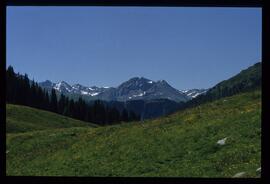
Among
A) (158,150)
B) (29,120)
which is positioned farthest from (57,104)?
(158,150)

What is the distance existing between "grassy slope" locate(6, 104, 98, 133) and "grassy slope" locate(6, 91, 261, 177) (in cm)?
3776

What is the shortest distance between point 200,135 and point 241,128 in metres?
1.82

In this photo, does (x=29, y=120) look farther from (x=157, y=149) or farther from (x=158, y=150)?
(x=158, y=150)

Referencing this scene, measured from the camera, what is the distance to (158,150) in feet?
76.6

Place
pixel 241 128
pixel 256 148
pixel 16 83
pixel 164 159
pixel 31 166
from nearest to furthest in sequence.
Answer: pixel 256 148, pixel 164 159, pixel 241 128, pixel 31 166, pixel 16 83

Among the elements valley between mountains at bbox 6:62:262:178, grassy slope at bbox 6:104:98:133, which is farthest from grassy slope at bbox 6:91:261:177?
grassy slope at bbox 6:104:98:133

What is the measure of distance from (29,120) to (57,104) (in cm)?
4250

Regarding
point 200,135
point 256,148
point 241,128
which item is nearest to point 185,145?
point 200,135

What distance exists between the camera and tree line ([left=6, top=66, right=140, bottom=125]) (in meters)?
114

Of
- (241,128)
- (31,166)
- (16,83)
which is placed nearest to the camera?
(241,128)

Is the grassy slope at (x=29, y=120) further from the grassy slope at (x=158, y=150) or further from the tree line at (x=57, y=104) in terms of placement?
the grassy slope at (x=158, y=150)

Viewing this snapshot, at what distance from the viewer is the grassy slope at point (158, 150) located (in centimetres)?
1927
